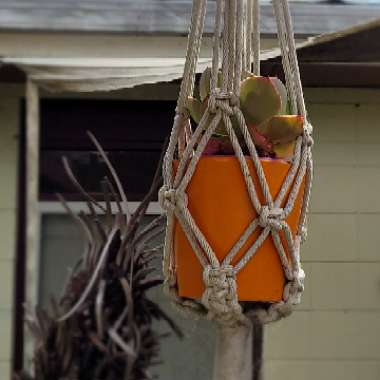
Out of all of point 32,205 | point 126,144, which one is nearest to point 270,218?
point 32,205

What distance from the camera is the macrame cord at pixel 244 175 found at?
1.32 m

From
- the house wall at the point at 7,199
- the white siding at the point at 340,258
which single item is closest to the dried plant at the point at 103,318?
the house wall at the point at 7,199

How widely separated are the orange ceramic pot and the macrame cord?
11mm

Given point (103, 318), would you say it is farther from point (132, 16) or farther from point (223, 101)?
point (132, 16)

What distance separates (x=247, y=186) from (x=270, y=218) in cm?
7

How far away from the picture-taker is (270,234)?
1335mm

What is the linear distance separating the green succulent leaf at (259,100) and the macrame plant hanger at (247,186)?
0.03 meters

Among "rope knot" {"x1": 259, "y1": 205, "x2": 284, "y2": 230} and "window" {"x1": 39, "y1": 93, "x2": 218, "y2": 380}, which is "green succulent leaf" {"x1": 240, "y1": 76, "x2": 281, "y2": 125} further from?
"window" {"x1": 39, "y1": 93, "x2": 218, "y2": 380}

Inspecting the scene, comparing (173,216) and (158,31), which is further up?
(158,31)

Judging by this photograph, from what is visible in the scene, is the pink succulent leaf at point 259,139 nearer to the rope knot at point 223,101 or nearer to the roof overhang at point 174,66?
the rope knot at point 223,101

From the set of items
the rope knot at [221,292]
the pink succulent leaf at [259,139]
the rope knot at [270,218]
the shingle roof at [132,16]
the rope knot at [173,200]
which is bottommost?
the rope knot at [221,292]

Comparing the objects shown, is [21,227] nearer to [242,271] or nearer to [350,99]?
[350,99]

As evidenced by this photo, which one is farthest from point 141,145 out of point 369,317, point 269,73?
point 369,317

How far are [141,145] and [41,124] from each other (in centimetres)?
43
